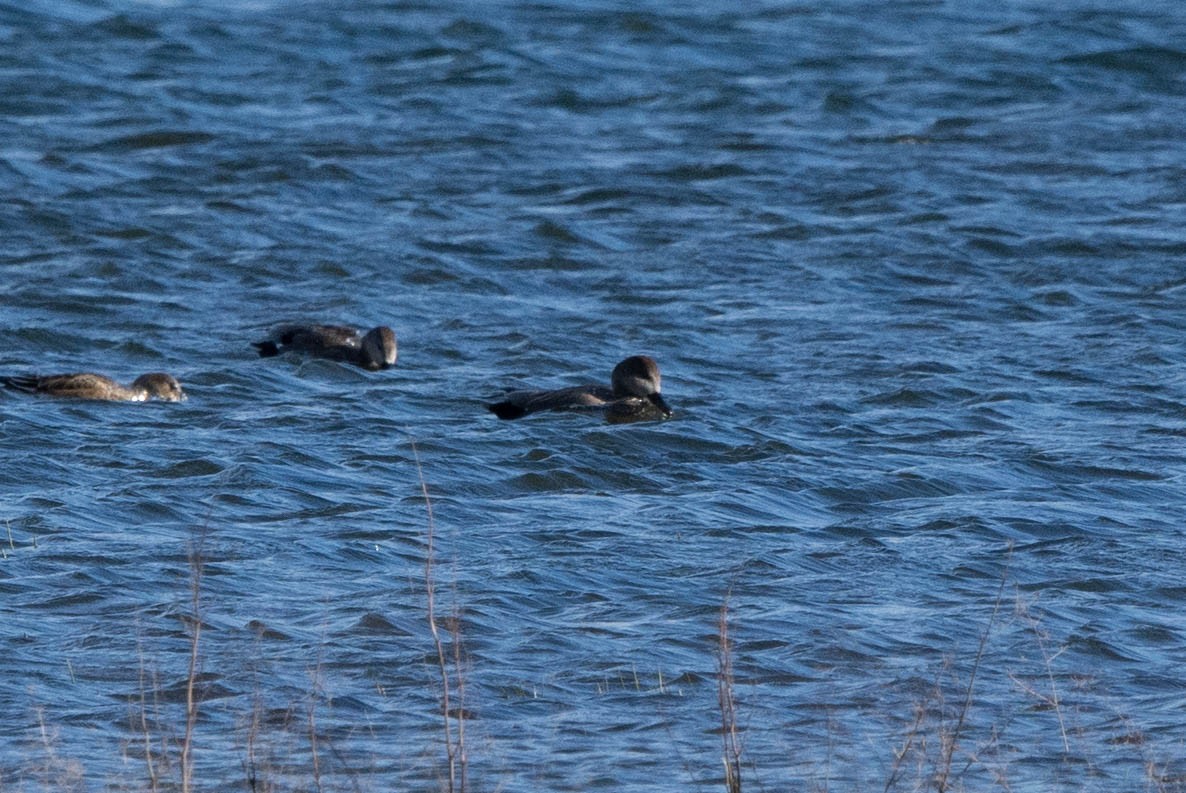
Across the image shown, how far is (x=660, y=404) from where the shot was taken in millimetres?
11672

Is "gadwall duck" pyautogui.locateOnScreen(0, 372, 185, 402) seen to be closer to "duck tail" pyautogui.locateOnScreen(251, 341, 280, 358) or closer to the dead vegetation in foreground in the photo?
"duck tail" pyautogui.locateOnScreen(251, 341, 280, 358)

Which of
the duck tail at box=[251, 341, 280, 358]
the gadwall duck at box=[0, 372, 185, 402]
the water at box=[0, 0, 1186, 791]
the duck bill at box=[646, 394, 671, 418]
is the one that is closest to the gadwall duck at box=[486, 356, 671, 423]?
the duck bill at box=[646, 394, 671, 418]

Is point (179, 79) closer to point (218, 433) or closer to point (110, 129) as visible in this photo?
point (110, 129)

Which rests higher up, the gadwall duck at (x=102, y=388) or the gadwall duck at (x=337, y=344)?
the gadwall duck at (x=102, y=388)

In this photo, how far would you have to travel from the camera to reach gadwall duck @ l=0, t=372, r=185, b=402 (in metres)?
11.5

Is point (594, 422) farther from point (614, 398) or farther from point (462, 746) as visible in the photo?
point (462, 746)

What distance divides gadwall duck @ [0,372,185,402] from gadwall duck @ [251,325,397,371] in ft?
4.25

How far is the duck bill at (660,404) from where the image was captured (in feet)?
38.1

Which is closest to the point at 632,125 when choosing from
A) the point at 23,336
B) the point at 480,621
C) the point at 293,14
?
the point at 293,14

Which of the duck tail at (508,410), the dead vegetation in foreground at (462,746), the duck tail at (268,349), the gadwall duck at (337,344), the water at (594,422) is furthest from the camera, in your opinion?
the duck tail at (268,349)

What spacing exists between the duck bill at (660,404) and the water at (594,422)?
186mm

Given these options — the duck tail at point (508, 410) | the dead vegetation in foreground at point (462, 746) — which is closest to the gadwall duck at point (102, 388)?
the duck tail at point (508, 410)

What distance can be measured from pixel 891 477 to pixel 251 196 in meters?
8.20

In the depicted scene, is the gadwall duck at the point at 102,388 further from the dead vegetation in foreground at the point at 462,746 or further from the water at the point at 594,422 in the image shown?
the dead vegetation in foreground at the point at 462,746
